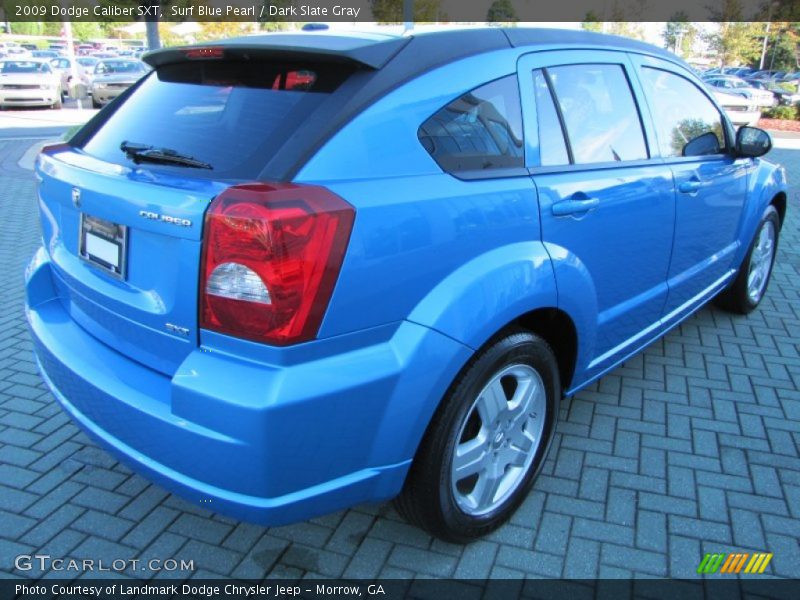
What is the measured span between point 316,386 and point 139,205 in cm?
74

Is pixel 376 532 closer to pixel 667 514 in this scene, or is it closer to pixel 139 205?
pixel 667 514

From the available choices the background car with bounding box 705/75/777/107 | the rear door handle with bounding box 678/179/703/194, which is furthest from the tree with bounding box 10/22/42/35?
the rear door handle with bounding box 678/179/703/194

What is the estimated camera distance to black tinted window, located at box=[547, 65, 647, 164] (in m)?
2.62

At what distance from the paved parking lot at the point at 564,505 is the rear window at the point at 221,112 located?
1.35 meters

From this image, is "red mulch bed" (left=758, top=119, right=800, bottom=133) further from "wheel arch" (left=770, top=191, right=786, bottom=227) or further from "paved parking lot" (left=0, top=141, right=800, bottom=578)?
"paved parking lot" (left=0, top=141, right=800, bottom=578)

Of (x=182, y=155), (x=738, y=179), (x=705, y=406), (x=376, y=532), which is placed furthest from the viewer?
(x=738, y=179)

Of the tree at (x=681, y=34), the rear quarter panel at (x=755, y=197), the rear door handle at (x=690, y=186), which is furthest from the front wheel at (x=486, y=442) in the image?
the tree at (x=681, y=34)

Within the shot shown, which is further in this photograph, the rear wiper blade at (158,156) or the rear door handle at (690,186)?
the rear door handle at (690,186)

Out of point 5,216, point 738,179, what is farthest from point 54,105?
point 738,179

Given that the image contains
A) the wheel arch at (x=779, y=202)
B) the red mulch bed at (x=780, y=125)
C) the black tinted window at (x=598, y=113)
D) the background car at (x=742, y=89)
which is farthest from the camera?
the background car at (x=742, y=89)

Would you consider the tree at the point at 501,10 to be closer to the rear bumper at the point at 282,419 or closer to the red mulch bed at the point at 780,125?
the red mulch bed at the point at 780,125

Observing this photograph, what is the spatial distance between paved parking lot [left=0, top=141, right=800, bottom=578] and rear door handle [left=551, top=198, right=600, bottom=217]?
1.15 m

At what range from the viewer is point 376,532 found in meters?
2.50

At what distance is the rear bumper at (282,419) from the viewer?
1740 mm
